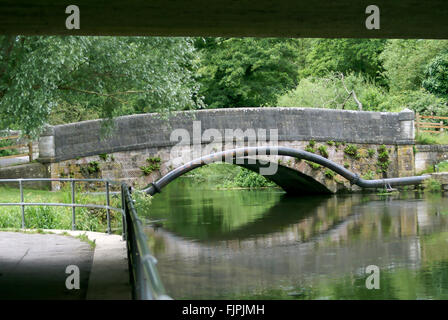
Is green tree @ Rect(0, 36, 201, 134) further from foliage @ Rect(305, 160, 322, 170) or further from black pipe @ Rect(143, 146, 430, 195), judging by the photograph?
foliage @ Rect(305, 160, 322, 170)

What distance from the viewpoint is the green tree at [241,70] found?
1057 inches

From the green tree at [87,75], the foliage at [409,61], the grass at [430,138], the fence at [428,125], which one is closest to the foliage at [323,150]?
the grass at [430,138]

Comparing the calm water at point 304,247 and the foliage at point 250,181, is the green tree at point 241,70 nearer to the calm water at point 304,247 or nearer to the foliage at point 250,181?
the foliage at point 250,181

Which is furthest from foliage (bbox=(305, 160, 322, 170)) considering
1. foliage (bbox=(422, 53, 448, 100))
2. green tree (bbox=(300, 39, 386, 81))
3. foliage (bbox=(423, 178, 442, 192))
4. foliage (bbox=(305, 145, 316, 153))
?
green tree (bbox=(300, 39, 386, 81))

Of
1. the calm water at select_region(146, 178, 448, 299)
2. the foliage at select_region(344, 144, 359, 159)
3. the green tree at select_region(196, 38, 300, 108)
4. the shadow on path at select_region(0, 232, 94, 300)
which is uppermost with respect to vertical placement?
the green tree at select_region(196, 38, 300, 108)

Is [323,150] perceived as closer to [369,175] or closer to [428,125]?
[369,175]

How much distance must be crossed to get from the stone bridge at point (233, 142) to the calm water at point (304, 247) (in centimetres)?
117

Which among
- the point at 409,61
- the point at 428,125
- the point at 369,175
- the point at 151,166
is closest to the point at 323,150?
the point at 369,175

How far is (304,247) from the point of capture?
10953 mm

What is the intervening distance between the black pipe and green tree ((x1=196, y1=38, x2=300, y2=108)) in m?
8.44

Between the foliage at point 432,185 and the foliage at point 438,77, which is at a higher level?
the foliage at point 438,77

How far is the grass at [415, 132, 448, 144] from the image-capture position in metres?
20.5

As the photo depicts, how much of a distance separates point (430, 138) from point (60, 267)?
16.6 meters

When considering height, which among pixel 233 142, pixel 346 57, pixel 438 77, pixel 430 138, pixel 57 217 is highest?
pixel 346 57
